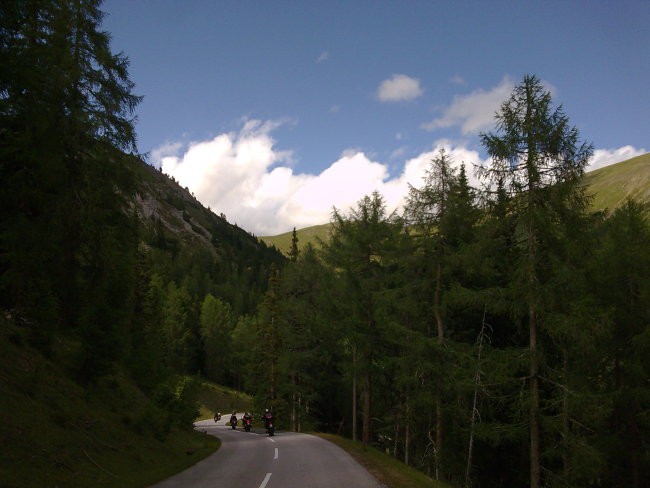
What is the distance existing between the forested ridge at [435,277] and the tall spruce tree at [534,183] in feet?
0.17

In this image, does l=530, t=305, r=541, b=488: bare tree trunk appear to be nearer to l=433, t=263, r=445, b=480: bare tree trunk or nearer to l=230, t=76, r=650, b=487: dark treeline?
l=230, t=76, r=650, b=487: dark treeline

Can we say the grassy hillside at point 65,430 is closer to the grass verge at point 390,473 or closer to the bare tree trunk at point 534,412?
the grass verge at point 390,473

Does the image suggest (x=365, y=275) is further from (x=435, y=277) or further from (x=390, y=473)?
(x=390, y=473)

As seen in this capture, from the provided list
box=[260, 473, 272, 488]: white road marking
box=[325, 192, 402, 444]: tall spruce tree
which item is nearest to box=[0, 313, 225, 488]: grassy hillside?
box=[260, 473, 272, 488]: white road marking

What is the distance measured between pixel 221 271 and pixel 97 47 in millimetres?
139277

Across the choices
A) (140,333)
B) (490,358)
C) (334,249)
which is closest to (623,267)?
(490,358)

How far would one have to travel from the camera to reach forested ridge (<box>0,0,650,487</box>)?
43.7ft

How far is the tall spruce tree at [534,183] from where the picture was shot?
517 inches

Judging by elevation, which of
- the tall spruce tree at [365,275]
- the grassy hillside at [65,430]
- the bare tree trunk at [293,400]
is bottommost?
the bare tree trunk at [293,400]

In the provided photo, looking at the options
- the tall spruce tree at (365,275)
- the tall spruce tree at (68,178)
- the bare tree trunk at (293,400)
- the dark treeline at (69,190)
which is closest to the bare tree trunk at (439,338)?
the tall spruce tree at (365,275)

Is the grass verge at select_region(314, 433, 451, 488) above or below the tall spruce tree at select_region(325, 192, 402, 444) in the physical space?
below

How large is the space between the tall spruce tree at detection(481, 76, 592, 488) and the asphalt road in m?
5.43

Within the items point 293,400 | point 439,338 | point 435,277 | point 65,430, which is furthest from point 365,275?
point 293,400

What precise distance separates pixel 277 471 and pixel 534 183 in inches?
446
